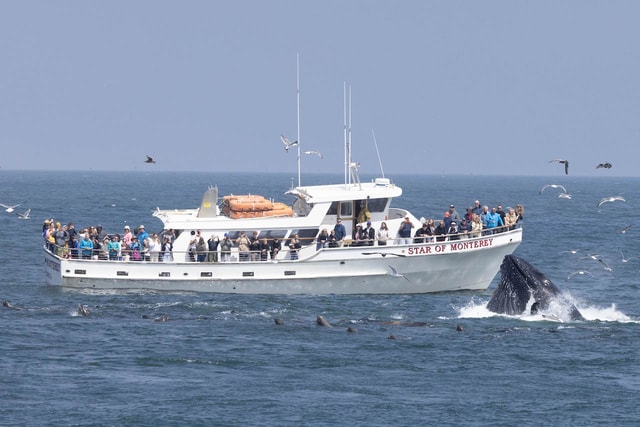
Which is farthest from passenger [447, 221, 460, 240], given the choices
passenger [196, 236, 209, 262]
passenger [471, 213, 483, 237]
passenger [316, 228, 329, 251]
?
passenger [196, 236, 209, 262]

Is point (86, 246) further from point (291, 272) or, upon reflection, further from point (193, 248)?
point (291, 272)

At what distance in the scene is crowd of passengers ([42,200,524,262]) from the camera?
46.5 metres

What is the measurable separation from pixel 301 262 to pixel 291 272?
23.4 inches

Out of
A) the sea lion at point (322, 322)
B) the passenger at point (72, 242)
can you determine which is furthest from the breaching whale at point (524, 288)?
the passenger at point (72, 242)

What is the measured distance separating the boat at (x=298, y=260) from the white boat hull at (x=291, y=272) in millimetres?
41

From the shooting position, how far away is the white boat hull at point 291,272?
46.4 metres

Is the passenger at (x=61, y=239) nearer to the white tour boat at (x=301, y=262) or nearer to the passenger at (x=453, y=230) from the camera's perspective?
the white tour boat at (x=301, y=262)

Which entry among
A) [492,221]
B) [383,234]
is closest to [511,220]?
[492,221]

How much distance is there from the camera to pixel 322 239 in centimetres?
4675

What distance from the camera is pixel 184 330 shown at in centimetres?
3962

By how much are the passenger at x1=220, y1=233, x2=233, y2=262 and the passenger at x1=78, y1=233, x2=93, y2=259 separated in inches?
208

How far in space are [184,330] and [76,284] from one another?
29.2 feet

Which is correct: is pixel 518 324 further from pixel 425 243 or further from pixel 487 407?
pixel 487 407

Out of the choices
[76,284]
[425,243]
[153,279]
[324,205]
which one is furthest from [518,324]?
[76,284]
